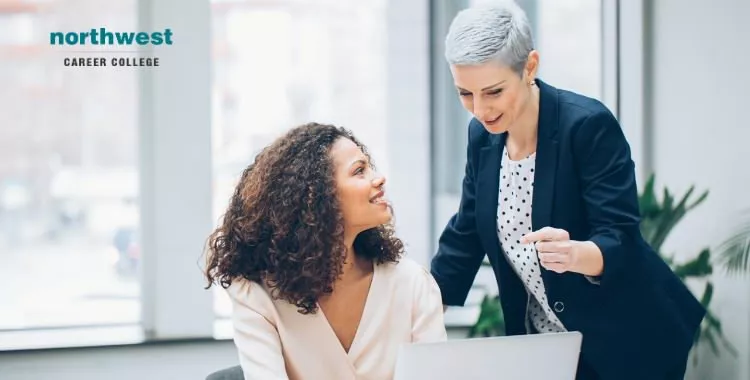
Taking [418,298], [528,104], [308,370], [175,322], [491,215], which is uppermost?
[528,104]

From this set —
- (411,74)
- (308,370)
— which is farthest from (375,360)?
(411,74)

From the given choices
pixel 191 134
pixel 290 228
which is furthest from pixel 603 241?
pixel 191 134

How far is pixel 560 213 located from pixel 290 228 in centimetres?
56

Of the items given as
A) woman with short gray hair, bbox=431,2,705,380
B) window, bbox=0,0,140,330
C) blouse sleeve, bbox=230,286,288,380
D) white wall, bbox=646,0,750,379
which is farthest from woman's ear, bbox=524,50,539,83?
window, bbox=0,0,140,330

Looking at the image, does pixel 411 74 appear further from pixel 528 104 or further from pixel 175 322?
pixel 528 104

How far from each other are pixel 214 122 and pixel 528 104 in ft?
5.81

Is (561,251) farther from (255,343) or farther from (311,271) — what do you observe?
(255,343)

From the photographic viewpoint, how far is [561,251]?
67.1 inches

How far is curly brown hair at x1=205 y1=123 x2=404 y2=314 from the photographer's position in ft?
6.15

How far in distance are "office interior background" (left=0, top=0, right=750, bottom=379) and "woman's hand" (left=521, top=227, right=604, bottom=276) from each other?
4.85 ft

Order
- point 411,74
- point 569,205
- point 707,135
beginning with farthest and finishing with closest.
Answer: point 411,74, point 707,135, point 569,205

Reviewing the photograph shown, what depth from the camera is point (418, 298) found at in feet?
6.52

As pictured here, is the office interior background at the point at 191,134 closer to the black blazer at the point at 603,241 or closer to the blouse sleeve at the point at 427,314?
the black blazer at the point at 603,241

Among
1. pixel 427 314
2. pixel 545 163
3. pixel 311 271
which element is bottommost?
pixel 427 314
